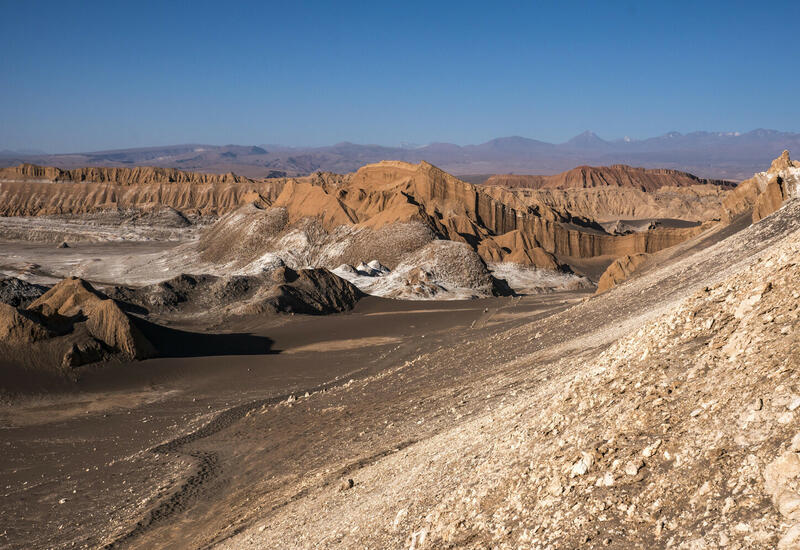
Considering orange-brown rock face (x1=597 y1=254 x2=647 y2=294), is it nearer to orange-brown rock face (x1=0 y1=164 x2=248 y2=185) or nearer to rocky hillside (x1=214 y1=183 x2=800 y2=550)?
rocky hillside (x1=214 y1=183 x2=800 y2=550)

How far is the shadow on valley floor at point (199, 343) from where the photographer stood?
24.7 meters

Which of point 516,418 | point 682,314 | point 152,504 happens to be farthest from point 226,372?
point 682,314

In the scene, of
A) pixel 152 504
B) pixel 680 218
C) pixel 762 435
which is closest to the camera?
pixel 762 435

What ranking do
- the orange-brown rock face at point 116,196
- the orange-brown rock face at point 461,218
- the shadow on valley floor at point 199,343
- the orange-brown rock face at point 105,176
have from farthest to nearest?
the orange-brown rock face at point 105,176 → the orange-brown rock face at point 116,196 → the orange-brown rock face at point 461,218 → the shadow on valley floor at point 199,343

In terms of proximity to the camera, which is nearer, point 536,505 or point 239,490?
point 536,505

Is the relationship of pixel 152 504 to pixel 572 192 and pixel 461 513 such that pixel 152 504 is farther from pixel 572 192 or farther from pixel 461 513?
pixel 572 192

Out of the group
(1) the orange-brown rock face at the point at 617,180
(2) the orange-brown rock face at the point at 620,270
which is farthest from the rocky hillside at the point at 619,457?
(1) the orange-brown rock face at the point at 617,180

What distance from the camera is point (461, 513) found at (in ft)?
22.8

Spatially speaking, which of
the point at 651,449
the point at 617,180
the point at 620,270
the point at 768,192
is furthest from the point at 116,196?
the point at 651,449

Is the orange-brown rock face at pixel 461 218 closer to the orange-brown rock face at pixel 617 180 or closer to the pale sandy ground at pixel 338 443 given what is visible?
the pale sandy ground at pixel 338 443

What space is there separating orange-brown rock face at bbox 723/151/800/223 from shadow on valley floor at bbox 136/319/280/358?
19.8 m

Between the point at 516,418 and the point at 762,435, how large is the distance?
397 centimetres

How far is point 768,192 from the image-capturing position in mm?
27969

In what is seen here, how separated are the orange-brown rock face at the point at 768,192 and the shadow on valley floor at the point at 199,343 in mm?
19785
